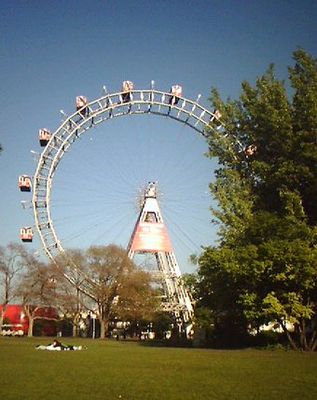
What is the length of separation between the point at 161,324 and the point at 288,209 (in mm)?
42017

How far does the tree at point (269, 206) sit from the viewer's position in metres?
25.0

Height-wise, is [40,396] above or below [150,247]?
below

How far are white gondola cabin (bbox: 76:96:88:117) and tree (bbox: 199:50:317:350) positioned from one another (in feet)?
77.9

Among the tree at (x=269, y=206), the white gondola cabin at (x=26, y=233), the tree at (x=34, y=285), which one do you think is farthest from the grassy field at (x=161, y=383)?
the tree at (x=34, y=285)

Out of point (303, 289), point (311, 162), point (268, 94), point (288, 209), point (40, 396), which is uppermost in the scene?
point (268, 94)

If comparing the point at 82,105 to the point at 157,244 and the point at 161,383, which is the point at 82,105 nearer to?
the point at 157,244

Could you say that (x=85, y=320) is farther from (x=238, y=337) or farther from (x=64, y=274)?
(x=238, y=337)

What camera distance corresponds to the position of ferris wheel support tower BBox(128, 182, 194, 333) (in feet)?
185

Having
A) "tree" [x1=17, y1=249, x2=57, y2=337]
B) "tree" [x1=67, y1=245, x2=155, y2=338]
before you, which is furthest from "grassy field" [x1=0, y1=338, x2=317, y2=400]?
"tree" [x1=17, y1=249, x2=57, y2=337]

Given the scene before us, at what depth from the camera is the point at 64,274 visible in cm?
5653

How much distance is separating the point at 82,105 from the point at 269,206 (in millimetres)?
27871

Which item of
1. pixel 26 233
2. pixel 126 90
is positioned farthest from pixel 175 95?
pixel 26 233

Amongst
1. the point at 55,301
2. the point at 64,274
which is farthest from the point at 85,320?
the point at 64,274

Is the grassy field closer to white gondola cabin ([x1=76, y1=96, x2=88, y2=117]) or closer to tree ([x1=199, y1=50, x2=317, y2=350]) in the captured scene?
tree ([x1=199, y1=50, x2=317, y2=350])
